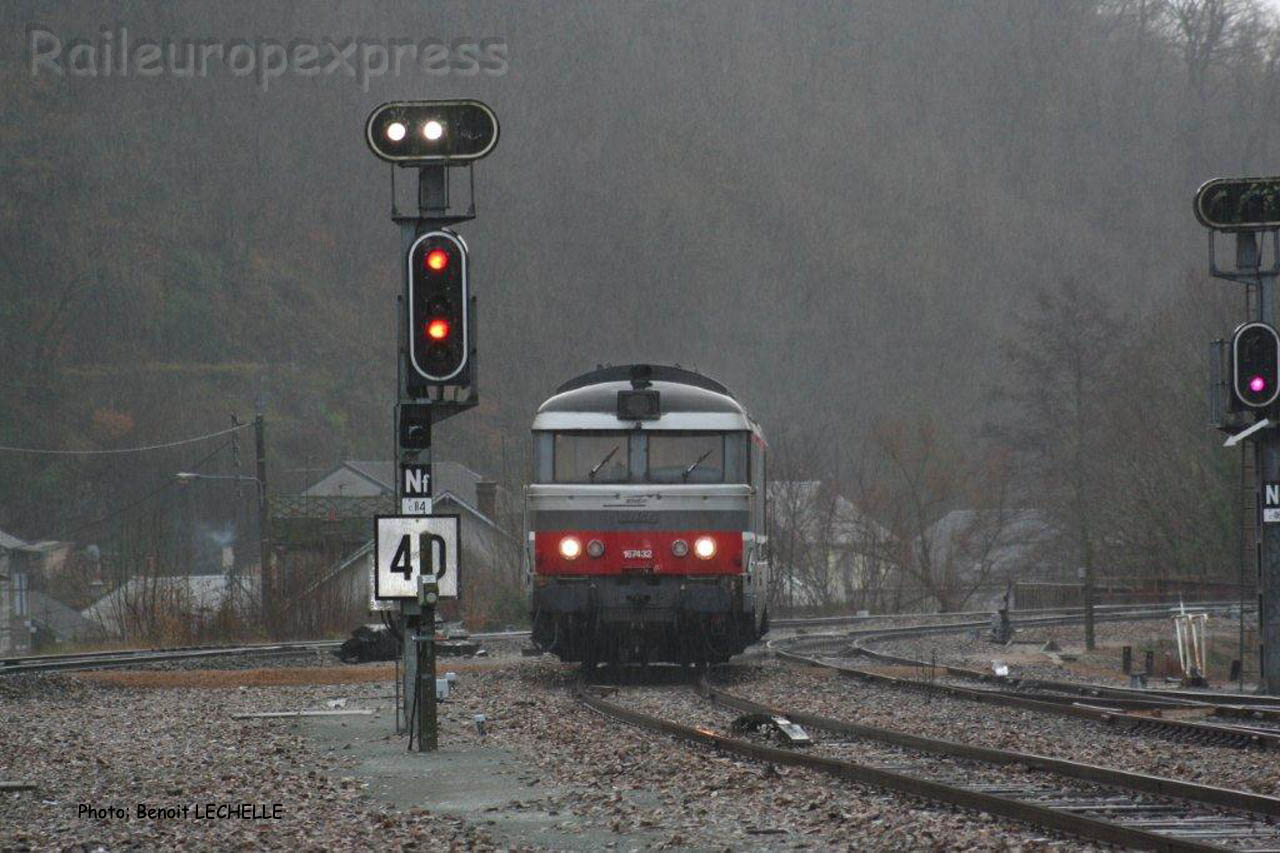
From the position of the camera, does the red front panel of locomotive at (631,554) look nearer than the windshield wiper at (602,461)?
Yes

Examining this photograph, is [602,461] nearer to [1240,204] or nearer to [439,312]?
[439,312]

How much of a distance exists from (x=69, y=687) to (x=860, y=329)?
119m

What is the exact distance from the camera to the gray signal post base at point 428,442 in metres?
12.1

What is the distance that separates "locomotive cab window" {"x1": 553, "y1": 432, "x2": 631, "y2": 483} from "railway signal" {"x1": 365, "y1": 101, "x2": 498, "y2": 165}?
19.1 ft

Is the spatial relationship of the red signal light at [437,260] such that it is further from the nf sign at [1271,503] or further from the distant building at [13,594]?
the distant building at [13,594]

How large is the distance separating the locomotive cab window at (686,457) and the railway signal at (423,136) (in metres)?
5.97

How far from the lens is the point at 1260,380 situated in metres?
17.4

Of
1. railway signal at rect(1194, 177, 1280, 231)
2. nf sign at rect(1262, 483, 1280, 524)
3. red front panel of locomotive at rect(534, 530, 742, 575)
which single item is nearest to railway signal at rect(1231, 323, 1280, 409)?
nf sign at rect(1262, 483, 1280, 524)

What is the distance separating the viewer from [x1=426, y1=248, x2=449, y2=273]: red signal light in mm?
11945

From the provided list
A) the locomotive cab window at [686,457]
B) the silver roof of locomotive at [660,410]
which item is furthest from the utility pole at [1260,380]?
the locomotive cab window at [686,457]

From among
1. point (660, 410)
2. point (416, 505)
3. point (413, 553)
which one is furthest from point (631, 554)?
point (413, 553)

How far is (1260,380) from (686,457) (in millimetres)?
6293

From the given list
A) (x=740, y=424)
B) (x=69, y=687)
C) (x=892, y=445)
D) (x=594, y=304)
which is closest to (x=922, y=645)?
(x=740, y=424)

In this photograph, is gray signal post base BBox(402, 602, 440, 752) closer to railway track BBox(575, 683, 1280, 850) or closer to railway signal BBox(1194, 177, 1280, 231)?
railway track BBox(575, 683, 1280, 850)
